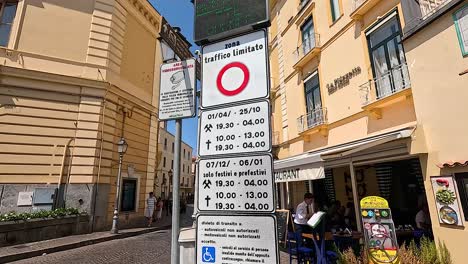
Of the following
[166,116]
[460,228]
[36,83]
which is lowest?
[460,228]

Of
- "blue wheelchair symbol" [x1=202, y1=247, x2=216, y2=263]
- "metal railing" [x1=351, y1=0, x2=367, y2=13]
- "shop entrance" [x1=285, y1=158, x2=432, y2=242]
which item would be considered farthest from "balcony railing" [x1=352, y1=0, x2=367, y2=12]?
"blue wheelchair symbol" [x1=202, y1=247, x2=216, y2=263]

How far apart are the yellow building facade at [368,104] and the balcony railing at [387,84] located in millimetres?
28

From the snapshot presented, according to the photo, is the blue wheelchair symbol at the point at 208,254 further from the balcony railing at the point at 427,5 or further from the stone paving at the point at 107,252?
the balcony railing at the point at 427,5

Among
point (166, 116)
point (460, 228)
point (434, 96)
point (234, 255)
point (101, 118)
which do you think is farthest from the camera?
A: point (101, 118)

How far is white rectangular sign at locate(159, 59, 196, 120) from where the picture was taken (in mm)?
2801

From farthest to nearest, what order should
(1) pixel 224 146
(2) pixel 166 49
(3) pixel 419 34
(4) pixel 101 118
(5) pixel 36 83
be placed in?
(4) pixel 101 118 → (5) pixel 36 83 → (3) pixel 419 34 → (2) pixel 166 49 → (1) pixel 224 146

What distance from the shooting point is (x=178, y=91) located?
2.86 meters

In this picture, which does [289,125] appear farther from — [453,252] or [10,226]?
[10,226]

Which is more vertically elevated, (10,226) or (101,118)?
(101,118)

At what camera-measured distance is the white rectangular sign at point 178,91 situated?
2801mm

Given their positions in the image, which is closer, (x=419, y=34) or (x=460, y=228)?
(x=460, y=228)

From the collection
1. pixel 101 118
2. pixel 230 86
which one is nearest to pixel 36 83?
pixel 101 118

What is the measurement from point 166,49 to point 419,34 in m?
6.16

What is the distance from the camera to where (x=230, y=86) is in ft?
7.19
